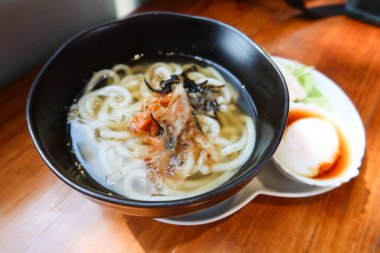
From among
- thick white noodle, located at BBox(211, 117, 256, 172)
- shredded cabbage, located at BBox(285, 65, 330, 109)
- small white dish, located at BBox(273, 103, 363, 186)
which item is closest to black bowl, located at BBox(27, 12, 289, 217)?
thick white noodle, located at BBox(211, 117, 256, 172)

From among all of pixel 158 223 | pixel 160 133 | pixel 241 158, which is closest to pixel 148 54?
pixel 160 133

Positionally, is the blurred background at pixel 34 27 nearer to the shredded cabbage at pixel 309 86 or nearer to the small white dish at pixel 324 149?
the shredded cabbage at pixel 309 86

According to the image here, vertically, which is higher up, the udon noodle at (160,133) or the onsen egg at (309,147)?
the udon noodle at (160,133)

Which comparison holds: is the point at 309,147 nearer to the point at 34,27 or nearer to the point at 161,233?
the point at 161,233

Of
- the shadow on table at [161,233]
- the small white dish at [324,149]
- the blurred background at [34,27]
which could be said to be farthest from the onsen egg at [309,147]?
the blurred background at [34,27]

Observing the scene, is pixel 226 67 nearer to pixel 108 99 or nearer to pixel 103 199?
pixel 108 99

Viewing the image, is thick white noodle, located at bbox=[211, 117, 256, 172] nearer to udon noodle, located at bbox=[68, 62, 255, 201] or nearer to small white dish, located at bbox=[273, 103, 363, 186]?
udon noodle, located at bbox=[68, 62, 255, 201]
